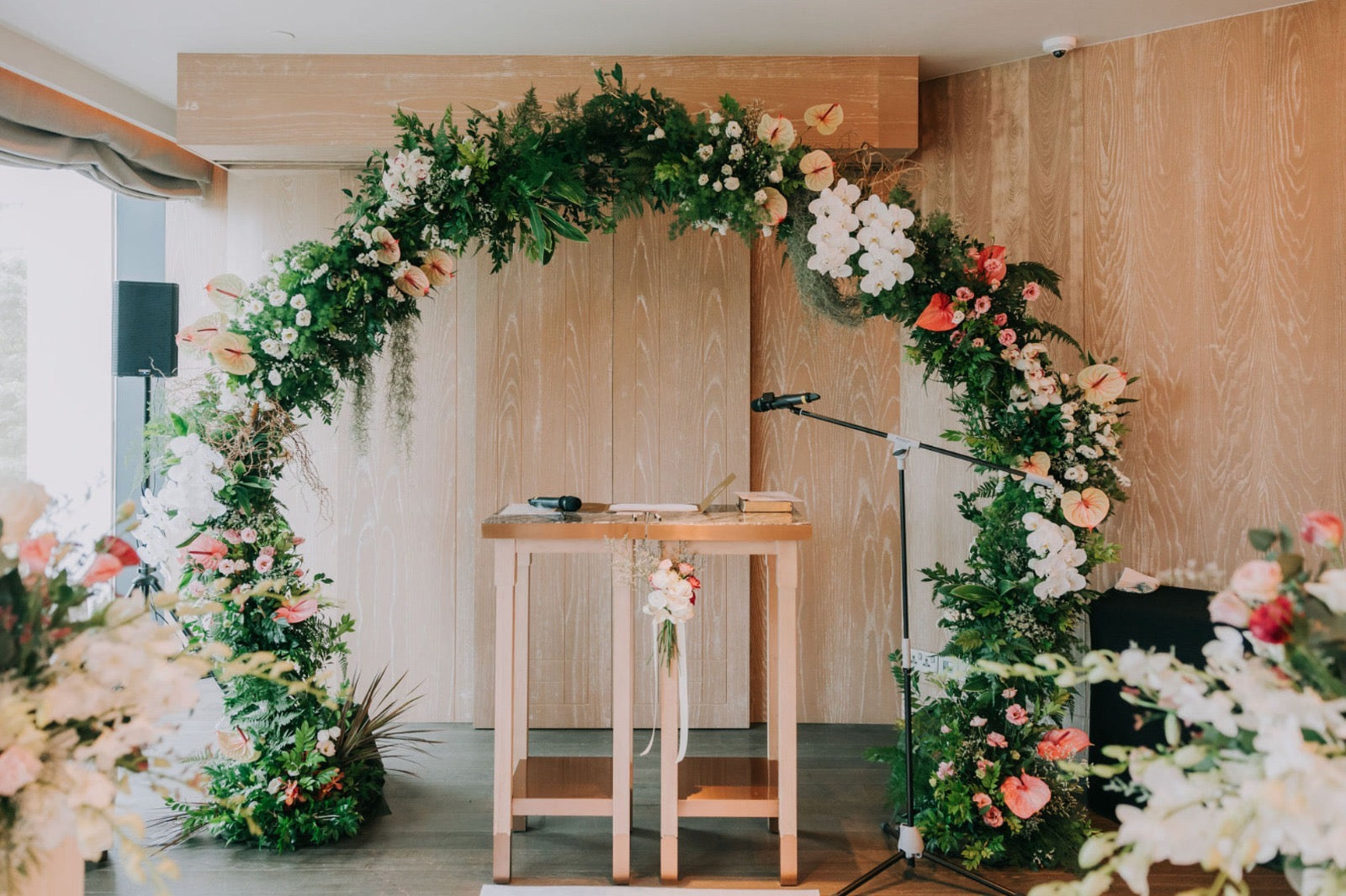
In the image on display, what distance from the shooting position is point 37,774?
1.02 m

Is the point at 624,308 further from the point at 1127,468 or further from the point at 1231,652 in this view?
the point at 1231,652

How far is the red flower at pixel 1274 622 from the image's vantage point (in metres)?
1.02

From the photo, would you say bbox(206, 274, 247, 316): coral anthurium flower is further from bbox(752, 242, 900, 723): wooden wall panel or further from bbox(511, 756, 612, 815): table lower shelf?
bbox(752, 242, 900, 723): wooden wall panel

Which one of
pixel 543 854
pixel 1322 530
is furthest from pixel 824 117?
pixel 543 854

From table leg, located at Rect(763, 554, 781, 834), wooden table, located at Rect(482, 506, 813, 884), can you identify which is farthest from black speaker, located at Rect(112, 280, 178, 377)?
table leg, located at Rect(763, 554, 781, 834)

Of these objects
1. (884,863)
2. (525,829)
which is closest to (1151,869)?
(884,863)

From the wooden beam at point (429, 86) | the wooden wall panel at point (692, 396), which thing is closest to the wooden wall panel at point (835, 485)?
the wooden wall panel at point (692, 396)

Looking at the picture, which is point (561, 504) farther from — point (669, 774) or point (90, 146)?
point (90, 146)

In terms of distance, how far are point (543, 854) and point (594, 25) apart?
2.88 m

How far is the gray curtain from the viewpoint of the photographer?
11.4 ft

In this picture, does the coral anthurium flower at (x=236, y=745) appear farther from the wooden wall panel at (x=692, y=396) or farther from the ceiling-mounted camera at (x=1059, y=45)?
the ceiling-mounted camera at (x=1059, y=45)

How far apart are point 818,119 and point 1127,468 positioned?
1.76 m

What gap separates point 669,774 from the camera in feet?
8.92

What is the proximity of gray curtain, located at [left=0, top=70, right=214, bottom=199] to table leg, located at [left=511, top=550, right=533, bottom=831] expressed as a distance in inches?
103
